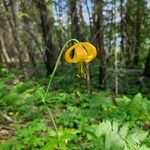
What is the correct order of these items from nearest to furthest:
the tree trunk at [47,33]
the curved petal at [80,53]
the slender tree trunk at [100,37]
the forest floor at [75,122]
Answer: the curved petal at [80,53]
the forest floor at [75,122]
the slender tree trunk at [100,37]
the tree trunk at [47,33]

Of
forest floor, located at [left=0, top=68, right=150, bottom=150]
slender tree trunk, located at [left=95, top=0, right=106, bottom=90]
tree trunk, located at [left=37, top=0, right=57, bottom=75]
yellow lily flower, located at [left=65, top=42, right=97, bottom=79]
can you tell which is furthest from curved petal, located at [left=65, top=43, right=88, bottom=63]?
tree trunk, located at [left=37, top=0, right=57, bottom=75]

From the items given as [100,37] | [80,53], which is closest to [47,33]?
[100,37]

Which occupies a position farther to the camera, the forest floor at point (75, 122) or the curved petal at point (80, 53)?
the forest floor at point (75, 122)

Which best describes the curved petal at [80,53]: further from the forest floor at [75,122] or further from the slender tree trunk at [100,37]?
the slender tree trunk at [100,37]

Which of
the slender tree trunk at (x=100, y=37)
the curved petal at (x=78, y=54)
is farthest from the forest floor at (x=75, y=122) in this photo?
the curved petal at (x=78, y=54)

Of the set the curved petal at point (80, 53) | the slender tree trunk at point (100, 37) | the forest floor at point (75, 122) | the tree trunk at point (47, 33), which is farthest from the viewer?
the tree trunk at point (47, 33)

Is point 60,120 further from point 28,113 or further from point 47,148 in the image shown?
point 47,148

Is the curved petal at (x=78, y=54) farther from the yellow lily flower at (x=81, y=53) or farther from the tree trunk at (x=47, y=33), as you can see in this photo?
the tree trunk at (x=47, y=33)

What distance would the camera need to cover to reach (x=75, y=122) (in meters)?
6.95

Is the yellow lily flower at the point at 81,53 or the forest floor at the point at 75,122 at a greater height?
the yellow lily flower at the point at 81,53

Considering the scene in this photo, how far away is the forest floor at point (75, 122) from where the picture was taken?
3746mm

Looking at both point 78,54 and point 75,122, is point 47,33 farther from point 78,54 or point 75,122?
point 78,54

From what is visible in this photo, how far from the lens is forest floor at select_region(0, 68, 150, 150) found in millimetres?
3746

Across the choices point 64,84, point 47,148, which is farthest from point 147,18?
point 47,148
